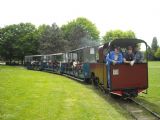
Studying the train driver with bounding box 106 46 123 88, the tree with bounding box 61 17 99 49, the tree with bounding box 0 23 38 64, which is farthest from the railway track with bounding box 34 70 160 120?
the tree with bounding box 0 23 38 64

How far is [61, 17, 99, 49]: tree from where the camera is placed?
3418 inches

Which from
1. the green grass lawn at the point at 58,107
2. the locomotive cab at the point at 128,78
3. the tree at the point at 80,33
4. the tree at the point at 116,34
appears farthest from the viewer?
the tree at the point at 116,34

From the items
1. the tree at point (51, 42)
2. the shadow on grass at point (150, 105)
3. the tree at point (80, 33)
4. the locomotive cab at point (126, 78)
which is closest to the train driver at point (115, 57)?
the locomotive cab at point (126, 78)

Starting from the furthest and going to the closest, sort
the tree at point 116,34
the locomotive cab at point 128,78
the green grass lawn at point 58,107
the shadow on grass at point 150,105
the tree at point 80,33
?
the tree at point 116,34 → the tree at point 80,33 → the locomotive cab at point 128,78 → the shadow on grass at point 150,105 → the green grass lawn at point 58,107

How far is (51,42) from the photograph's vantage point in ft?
266

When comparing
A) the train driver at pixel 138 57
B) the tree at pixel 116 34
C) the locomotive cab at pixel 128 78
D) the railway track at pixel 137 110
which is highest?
the tree at pixel 116 34

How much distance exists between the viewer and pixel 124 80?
49.7ft

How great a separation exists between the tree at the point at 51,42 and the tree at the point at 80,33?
4523mm

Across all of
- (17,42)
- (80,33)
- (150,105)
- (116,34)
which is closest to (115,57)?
(150,105)

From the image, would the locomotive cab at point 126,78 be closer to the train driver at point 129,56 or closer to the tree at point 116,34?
the train driver at point 129,56

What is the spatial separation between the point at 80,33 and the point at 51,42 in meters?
10.3

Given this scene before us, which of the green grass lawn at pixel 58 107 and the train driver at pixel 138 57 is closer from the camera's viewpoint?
the green grass lawn at pixel 58 107

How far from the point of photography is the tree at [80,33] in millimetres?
86812

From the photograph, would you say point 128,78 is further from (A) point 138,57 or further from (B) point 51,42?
(B) point 51,42
